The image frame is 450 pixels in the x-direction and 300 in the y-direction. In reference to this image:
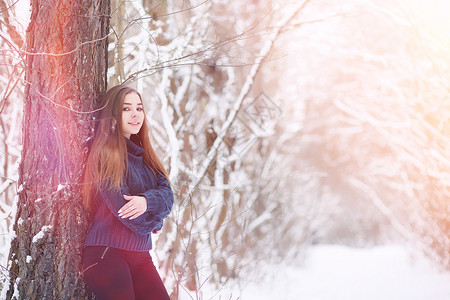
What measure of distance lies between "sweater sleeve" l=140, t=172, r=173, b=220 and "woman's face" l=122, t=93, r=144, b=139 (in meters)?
0.36

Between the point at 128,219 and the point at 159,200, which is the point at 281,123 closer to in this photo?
the point at 159,200

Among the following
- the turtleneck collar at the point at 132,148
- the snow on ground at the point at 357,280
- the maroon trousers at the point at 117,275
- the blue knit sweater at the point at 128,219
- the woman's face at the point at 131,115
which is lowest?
the snow on ground at the point at 357,280

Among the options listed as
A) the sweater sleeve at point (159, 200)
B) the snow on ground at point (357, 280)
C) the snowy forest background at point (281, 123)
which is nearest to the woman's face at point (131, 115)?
the sweater sleeve at point (159, 200)

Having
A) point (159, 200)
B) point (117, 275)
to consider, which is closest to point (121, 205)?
point (159, 200)

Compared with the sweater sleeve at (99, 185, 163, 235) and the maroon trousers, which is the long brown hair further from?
the maroon trousers

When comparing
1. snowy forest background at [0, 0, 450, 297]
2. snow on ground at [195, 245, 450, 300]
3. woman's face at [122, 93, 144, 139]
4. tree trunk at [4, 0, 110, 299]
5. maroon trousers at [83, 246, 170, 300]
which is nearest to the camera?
maroon trousers at [83, 246, 170, 300]

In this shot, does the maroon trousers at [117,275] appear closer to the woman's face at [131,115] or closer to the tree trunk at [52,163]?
the tree trunk at [52,163]

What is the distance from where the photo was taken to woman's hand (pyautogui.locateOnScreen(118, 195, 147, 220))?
2740mm

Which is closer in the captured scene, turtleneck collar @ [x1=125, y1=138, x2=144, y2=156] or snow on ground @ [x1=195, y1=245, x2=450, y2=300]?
turtleneck collar @ [x1=125, y1=138, x2=144, y2=156]

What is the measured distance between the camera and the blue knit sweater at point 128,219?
277cm

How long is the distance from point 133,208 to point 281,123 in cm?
1050

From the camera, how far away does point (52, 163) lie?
2.85 m

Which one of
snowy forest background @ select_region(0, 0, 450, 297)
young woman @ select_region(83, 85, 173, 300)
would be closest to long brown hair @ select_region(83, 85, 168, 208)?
young woman @ select_region(83, 85, 173, 300)

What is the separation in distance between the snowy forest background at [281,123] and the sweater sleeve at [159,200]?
97 centimetres
